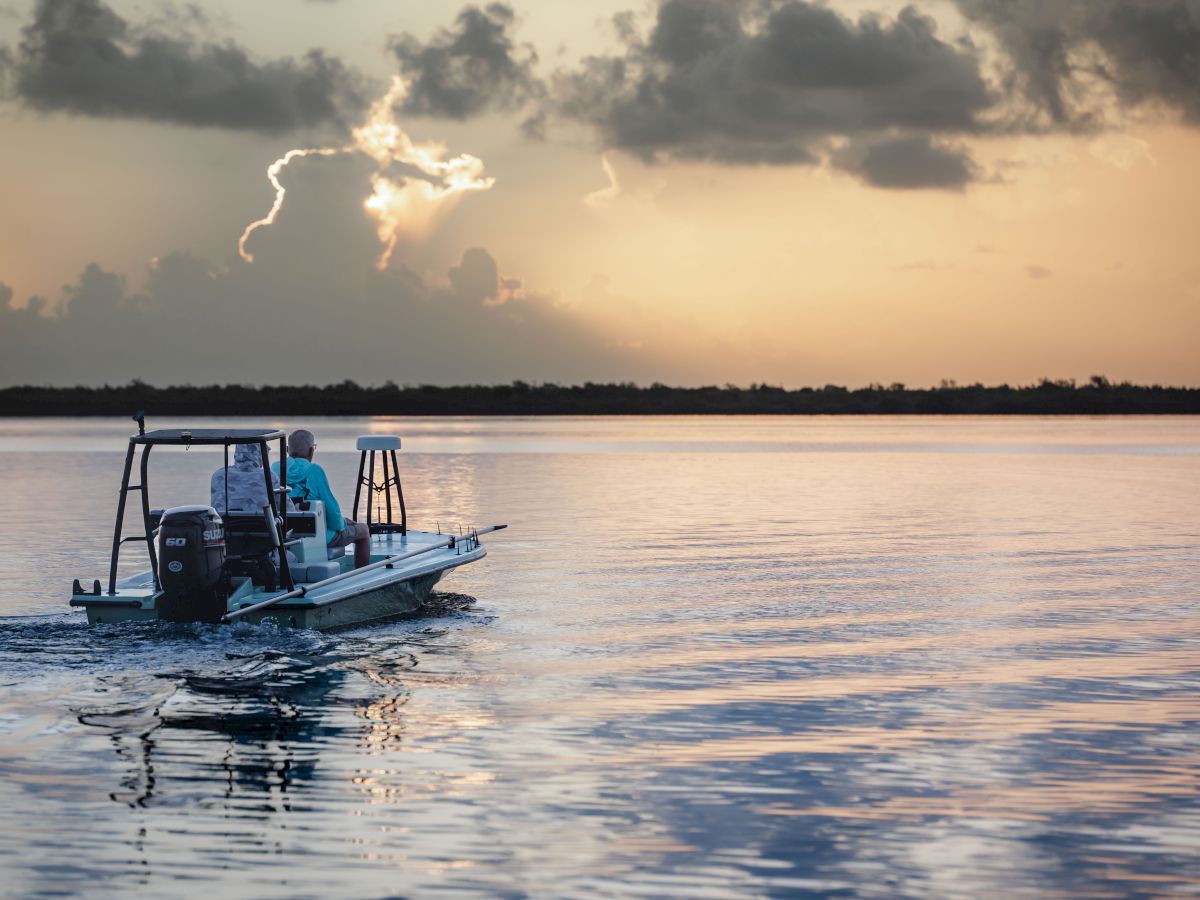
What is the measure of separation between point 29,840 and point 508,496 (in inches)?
1324

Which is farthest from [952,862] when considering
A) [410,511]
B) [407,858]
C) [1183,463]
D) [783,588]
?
[1183,463]

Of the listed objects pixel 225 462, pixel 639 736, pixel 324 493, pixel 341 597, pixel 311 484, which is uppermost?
pixel 225 462

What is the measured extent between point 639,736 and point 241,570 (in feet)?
18.9

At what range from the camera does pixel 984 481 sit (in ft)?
163

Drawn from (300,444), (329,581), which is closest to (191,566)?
(329,581)

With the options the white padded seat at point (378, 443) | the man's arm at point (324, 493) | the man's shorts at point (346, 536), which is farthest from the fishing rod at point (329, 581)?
the white padded seat at point (378, 443)

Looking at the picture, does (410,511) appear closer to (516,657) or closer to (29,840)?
(516,657)

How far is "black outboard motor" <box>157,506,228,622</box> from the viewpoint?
46.4 feet

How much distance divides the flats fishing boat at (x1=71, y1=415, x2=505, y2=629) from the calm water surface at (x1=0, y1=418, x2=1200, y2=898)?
258 millimetres

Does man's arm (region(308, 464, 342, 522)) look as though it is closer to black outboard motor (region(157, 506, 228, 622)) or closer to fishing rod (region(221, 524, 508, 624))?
fishing rod (region(221, 524, 508, 624))

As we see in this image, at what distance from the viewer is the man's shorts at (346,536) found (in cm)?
1702

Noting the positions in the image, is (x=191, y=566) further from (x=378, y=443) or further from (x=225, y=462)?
(x=378, y=443)

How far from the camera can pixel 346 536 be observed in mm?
17125

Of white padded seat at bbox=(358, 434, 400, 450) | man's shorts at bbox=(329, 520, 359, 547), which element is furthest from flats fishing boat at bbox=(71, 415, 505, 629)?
white padded seat at bbox=(358, 434, 400, 450)
